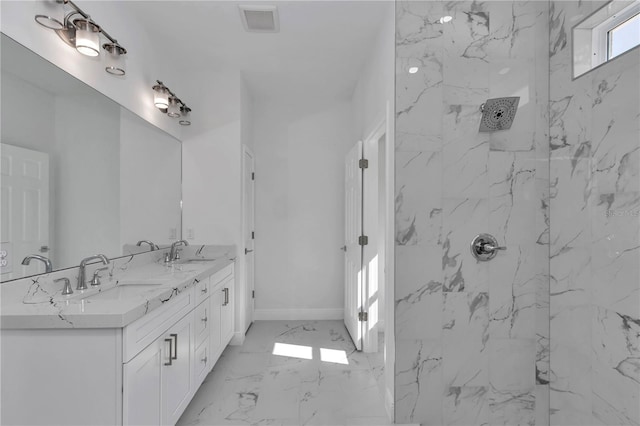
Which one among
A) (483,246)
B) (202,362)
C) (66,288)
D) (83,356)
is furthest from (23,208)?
(483,246)

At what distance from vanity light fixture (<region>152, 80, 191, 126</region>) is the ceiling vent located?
2.74 ft

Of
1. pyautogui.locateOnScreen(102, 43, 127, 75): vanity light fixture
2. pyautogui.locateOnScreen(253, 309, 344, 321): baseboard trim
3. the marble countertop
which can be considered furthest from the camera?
pyautogui.locateOnScreen(253, 309, 344, 321): baseboard trim

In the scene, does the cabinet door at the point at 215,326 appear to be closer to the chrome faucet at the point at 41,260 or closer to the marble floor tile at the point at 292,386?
the marble floor tile at the point at 292,386

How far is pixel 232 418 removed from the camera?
81.4 inches

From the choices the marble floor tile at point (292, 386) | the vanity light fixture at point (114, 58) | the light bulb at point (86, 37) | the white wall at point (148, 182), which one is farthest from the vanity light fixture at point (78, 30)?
the marble floor tile at point (292, 386)

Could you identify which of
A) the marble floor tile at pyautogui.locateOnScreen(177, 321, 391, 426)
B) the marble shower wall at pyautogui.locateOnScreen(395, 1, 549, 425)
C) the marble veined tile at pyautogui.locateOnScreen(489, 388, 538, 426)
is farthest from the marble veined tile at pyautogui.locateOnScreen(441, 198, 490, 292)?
the marble floor tile at pyautogui.locateOnScreen(177, 321, 391, 426)

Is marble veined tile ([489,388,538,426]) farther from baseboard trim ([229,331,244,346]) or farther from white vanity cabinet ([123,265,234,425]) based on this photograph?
baseboard trim ([229,331,244,346])

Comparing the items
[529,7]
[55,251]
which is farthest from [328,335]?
[529,7]

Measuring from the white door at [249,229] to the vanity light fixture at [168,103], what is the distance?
25.9 inches

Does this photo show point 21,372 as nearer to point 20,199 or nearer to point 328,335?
point 20,199

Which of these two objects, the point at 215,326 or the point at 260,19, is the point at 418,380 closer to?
the point at 215,326

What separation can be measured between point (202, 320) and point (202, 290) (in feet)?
0.66

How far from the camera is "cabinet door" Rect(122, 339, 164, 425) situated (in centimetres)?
135

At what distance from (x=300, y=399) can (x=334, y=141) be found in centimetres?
282
